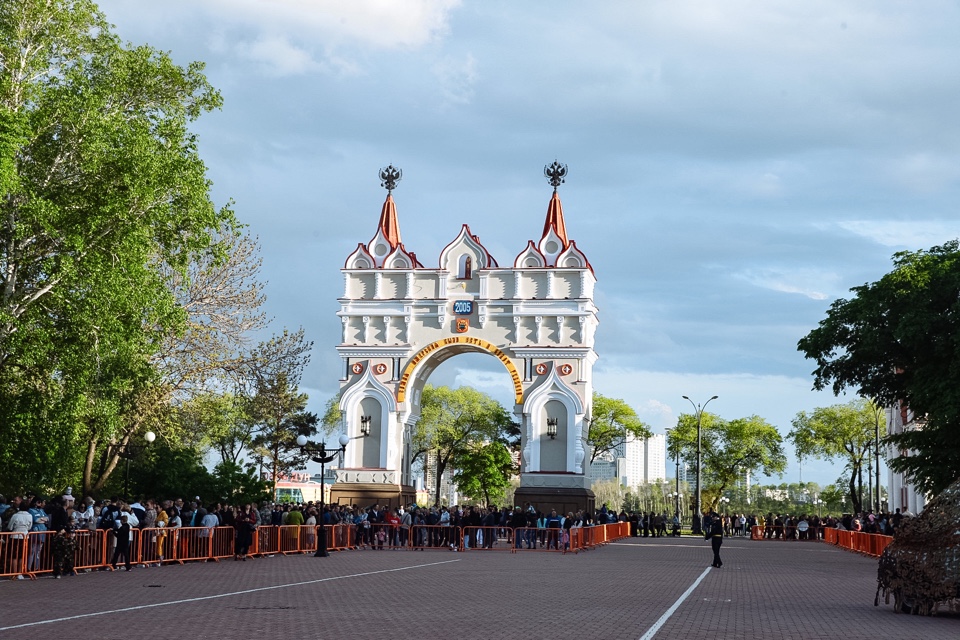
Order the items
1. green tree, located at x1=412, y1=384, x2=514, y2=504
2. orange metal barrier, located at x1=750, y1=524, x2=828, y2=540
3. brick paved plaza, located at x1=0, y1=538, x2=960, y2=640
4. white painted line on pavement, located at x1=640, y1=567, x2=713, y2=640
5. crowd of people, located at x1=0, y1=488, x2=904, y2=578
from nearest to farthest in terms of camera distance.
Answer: white painted line on pavement, located at x1=640, y1=567, x2=713, y2=640 → brick paved plaza, located at x1=0, y1=538, x2=960, y2=640 → crowd of people, located at x1=0, y1=488, x2=904, y2=578 → orange metal barrier, located at x1=750, y1=524, x2=828, y2=540 → green tree, located at x1=412, y1=384, x2=514, y2=504

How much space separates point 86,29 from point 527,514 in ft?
79.6

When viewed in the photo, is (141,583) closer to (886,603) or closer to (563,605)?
(563,605)

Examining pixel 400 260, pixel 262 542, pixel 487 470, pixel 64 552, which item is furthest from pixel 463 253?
pixel 64 552

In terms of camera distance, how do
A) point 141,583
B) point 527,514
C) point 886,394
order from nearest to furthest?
point 141,583 < point 886,394 < point 527,514

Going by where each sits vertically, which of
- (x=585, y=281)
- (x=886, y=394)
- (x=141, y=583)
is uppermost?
(x=585, y=281)

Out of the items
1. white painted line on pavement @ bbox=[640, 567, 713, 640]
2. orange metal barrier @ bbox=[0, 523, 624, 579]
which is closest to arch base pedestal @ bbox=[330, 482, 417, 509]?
orange metal barrier @ bbox=[0, 523, 624, 579]

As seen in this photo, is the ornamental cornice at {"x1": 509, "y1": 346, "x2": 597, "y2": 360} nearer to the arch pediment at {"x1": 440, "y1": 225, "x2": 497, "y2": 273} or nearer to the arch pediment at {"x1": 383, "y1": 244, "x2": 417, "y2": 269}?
the arch pediment at {"x1": 440, "y1": 225, "x2": 497, "y2": 273}

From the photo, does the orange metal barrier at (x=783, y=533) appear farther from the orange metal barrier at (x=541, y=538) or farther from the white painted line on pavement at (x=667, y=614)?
the white painted line on pavement at (x=667, y=614)

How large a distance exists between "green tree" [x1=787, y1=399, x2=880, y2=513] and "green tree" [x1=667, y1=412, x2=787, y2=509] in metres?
3.28

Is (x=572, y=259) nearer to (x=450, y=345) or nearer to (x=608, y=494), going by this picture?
(x=450, y=345)

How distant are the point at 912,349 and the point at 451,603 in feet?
78.0

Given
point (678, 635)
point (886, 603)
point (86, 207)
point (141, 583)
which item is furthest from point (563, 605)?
point (86, 207)

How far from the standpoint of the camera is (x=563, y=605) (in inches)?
715

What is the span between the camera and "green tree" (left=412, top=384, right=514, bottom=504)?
8969cm
